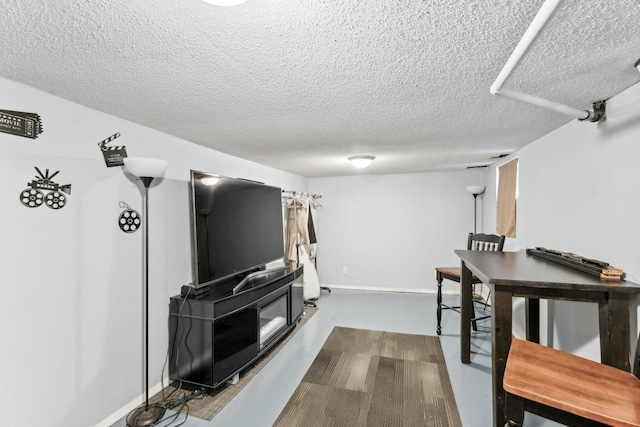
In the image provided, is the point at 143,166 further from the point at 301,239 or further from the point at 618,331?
the point at 301,239

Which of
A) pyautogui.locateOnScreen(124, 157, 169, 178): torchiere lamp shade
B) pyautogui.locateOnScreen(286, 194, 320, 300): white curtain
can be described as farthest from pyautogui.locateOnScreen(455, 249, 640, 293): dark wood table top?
pyautogui.locateOnScreen(286, 194, 320, 300): white curtain

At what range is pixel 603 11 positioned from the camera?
1.00m

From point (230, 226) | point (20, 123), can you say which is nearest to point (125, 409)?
point (230, 226)

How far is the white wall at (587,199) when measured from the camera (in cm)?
165

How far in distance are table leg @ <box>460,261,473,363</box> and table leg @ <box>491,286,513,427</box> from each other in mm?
1125

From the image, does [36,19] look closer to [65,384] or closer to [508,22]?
[508,22]

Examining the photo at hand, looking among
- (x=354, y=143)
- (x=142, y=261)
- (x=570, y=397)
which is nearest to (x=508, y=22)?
(x=570, y=397)

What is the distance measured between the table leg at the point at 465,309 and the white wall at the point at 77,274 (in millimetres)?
2623

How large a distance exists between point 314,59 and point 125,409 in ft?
8.73

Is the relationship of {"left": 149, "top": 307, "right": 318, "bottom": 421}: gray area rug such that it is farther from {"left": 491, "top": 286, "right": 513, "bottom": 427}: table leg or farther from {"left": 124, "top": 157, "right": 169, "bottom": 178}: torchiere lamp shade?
{"left": 491, "top": 286, "right": 513, "bottom": 427}: table leg

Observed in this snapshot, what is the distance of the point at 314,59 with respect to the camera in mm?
1326

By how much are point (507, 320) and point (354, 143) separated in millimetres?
2003

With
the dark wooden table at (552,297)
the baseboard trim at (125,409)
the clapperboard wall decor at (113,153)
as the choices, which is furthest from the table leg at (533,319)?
the clapperboard wall decor at (113,153)

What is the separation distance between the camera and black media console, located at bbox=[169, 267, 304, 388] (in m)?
2.31
